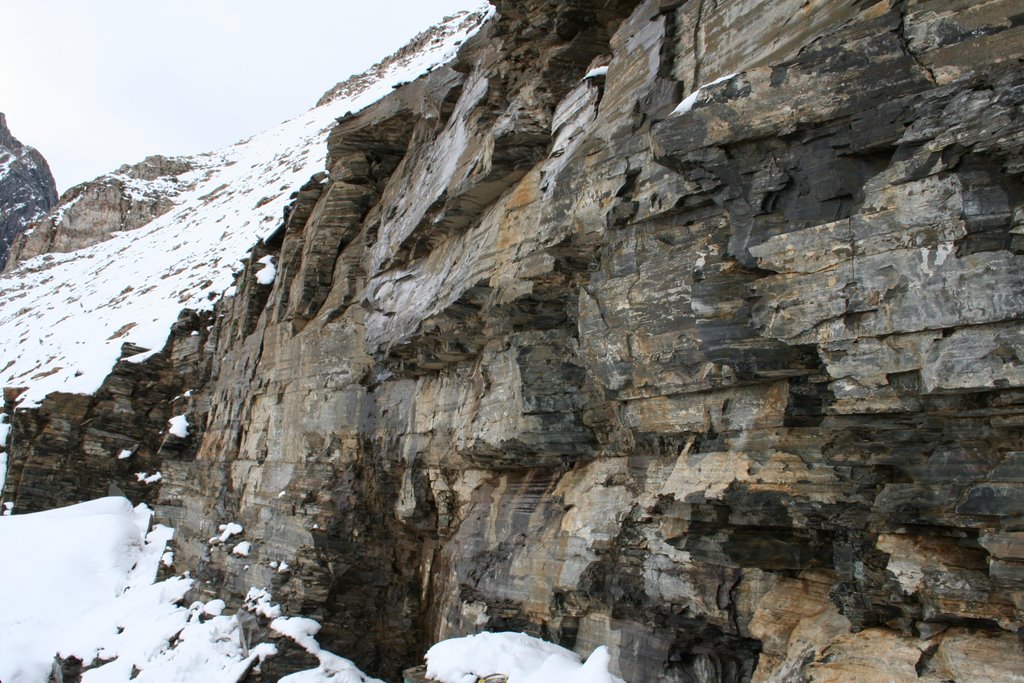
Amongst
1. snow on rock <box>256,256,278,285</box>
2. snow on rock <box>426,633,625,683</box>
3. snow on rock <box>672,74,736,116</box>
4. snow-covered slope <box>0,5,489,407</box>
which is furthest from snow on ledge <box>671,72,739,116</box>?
snow on rock <box>256,256,278,285</box>

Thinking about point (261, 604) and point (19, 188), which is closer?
point (261, 604)

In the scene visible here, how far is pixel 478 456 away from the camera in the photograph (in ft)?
37.7

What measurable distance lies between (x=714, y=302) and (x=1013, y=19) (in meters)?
3.47

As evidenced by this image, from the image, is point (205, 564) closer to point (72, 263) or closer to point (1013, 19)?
point (1013, 19)

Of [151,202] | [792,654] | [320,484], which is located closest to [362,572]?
[320,484]

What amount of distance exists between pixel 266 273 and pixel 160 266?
942 inches

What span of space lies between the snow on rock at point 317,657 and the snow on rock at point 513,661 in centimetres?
460

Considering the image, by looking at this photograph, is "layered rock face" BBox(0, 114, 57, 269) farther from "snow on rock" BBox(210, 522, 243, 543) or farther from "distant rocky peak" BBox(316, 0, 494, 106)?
"snow on rock" BBox(210, 522, 243, 543)

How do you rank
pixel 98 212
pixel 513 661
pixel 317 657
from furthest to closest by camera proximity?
pixel 98 212 → pixel 317 657 → pixel 513 661

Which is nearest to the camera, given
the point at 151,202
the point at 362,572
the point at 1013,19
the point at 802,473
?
the point at 1013,19

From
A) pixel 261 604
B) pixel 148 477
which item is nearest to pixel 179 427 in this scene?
pixel 148 477

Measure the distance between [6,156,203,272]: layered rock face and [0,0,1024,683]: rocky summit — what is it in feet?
185

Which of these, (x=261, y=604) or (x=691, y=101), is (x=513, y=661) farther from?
(x=261, y=604)

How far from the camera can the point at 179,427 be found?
2311 centimetres
